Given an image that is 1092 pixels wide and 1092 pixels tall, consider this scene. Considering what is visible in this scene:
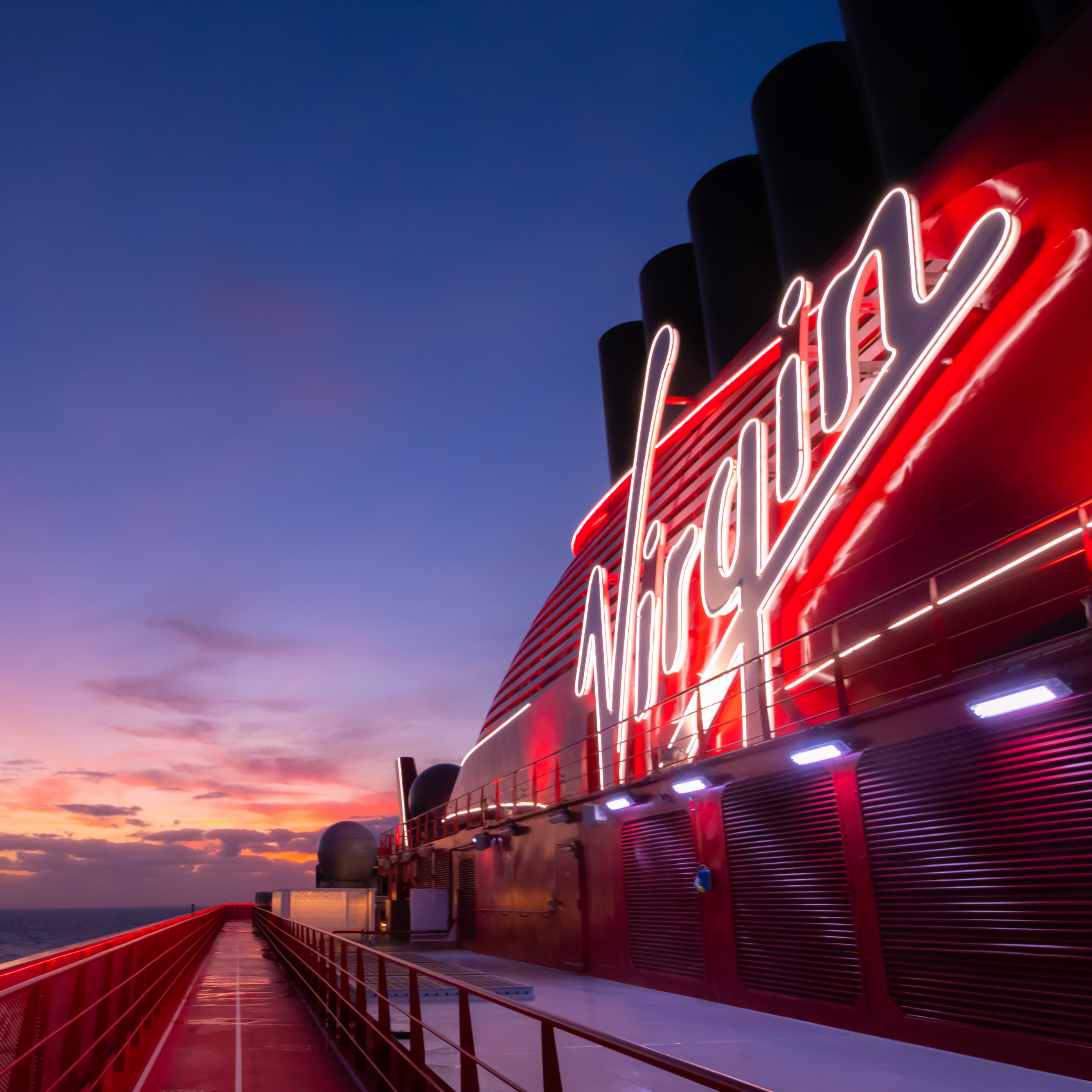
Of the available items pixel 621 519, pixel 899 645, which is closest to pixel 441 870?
pixel 621 519

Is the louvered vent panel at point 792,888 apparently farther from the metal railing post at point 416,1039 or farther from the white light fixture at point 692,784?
the metal railing post at point 416,1039

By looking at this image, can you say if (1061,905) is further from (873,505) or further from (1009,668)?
(873,505)

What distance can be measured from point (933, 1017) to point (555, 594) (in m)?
19.8

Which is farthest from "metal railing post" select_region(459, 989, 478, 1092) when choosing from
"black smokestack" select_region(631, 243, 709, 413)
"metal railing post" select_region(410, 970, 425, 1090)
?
"black smokestack" select_region(631, 243, 709, 413)

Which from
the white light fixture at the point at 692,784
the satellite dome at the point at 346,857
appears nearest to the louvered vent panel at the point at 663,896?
the white light fixture at the point at 692,784

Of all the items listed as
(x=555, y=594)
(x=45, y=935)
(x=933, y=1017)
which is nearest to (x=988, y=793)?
(x=933, y=1017)

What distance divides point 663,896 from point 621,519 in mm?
11414

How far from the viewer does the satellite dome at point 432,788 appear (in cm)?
4412

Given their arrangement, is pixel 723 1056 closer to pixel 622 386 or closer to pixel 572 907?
pixel 572 907

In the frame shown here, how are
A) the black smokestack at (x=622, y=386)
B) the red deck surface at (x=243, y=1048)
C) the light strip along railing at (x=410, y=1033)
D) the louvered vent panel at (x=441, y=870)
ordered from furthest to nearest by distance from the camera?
1. the black smokestack at (x=622, y=386)
2. the louvered vent panel at (x=441, y=870)
3. the red deck surface at (x=243, y=1048)
4. the light strip along railing at (x=410, y=1033)

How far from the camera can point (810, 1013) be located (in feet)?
31.9

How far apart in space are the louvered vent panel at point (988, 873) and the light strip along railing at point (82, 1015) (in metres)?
6.88

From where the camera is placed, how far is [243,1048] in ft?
30.6

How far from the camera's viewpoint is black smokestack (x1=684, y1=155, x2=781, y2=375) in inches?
1075
